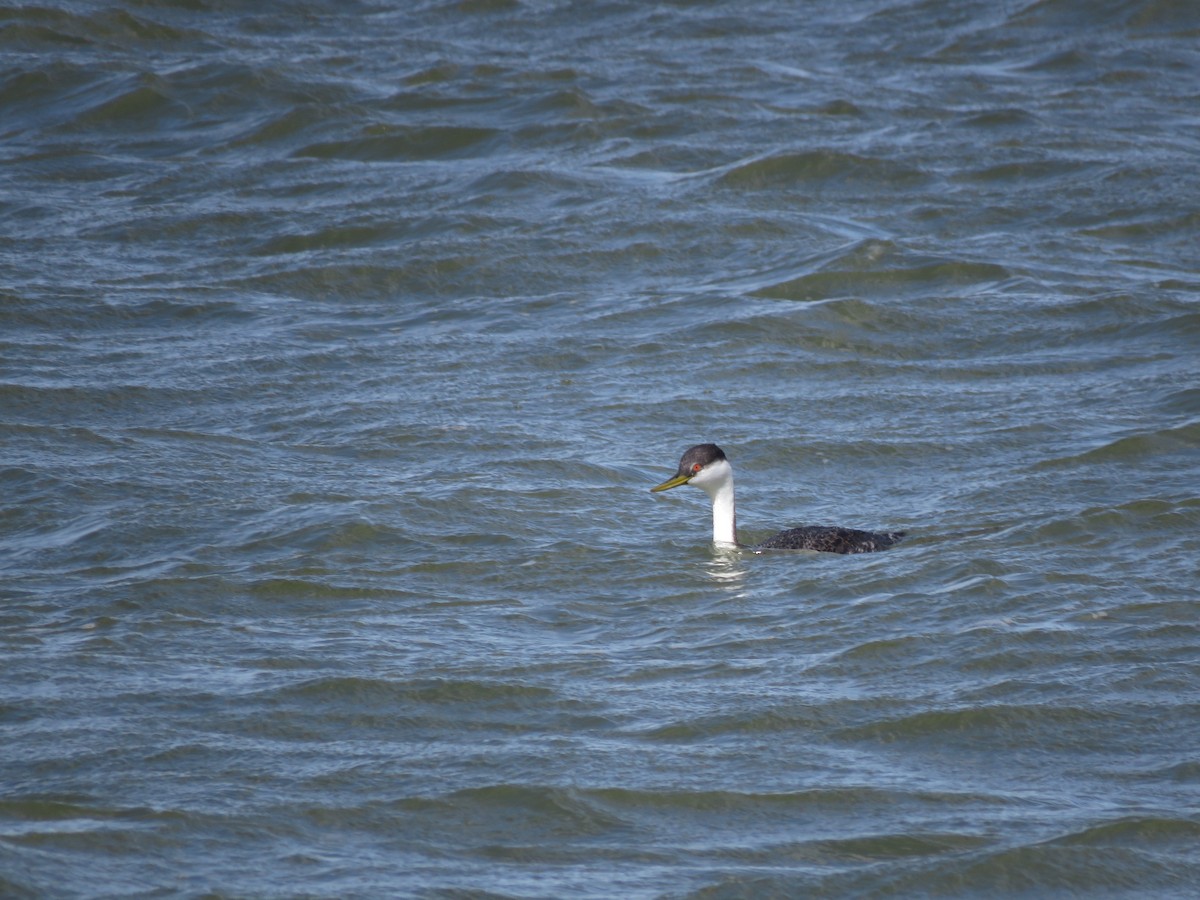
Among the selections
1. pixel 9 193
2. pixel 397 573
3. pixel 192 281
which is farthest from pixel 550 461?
pixel 9 193

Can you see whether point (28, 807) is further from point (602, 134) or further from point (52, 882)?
point (602, 134)

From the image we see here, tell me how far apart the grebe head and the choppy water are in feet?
1.27

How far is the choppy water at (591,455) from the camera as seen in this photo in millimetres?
6234

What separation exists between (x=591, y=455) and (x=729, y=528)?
1353mm

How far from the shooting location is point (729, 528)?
9523 millimetres

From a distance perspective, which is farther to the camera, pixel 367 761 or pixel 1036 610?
pixel 1036 610

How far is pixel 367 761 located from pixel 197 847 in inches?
35.1

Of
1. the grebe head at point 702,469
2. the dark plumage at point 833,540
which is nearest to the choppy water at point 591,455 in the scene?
the dark plumage at point 833,540

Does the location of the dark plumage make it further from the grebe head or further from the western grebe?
the grebe head

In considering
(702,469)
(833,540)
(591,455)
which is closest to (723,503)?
(702,469)

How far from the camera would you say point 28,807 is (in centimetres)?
612

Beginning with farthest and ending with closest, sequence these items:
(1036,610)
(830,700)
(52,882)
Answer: (1036,610), (830,700), (52,882)

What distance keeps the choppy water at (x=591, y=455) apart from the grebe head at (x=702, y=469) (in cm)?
39

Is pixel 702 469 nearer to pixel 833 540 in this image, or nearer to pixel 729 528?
pixel 729 528
